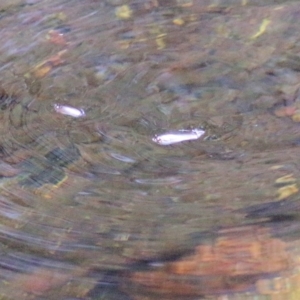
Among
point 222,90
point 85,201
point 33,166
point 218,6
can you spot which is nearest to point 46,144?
point 33,166

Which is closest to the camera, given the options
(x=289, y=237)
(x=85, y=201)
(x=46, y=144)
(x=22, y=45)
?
(x=289, y=237)

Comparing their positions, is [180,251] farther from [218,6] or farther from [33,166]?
[218,6]

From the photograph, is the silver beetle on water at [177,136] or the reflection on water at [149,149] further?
the silver beetle on water at [177,136]

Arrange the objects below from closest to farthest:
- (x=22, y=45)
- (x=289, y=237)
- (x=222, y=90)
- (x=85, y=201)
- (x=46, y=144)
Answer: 1. (x=289, y=237)
2. (x=85, y=201)
3. (x=46, y=144)
4. (x=222, y=90)
5. (x=22, y=45)

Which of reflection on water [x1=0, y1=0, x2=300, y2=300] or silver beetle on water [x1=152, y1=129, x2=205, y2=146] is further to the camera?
silver beetle on water [x1=152, y1=129, x2=205, y2=146]
